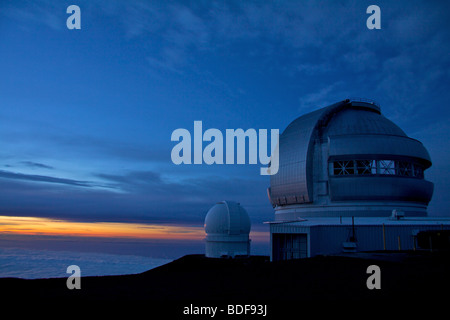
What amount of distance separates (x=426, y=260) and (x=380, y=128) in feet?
67.4

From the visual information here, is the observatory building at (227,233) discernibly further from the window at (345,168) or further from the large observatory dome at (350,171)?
the window at (345,168)

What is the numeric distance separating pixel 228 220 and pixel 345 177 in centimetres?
1487

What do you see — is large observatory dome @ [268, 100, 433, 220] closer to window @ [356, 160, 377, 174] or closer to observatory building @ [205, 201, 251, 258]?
window @ [356, 160, 377, 174]

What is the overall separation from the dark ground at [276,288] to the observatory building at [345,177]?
13133 millimetres

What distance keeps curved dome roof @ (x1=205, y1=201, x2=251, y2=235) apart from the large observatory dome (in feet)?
24.5

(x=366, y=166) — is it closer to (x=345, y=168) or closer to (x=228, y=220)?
(x=345, y=168)

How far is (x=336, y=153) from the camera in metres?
30.1

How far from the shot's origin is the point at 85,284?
11.8 metres

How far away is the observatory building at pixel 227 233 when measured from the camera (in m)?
39.4

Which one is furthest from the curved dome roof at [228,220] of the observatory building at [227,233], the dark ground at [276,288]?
the dark ground at [276,288]

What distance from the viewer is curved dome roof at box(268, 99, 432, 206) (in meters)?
29.9

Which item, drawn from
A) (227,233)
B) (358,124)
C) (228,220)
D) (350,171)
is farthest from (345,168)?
(227,233)
